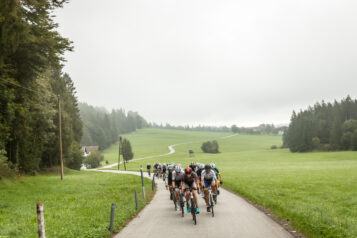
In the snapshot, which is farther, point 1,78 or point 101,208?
point 1,78

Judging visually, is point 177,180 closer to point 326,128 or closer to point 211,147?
point 326,128

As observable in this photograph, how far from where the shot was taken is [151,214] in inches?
518

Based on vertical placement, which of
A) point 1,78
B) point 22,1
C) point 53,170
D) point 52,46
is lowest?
point 53,170

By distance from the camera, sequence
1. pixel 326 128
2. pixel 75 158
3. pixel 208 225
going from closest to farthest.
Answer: pixel 208 225 → pixel 75 158 → pixel 326 128

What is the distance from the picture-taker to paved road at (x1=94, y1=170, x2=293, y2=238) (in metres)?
9.10

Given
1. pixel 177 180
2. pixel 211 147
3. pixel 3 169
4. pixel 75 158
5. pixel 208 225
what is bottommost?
pixel 211 147

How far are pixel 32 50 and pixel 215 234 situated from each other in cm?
1959

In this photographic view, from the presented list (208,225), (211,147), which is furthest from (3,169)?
(211,147)

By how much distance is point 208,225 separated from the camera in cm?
1033

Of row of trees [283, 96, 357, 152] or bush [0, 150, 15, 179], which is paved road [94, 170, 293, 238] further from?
row of trees [283, 96, 357, 152]

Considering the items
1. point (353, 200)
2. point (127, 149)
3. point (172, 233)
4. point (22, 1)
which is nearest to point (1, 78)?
point (22, 1)

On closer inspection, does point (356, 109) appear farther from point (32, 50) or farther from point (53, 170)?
point (32, 50)

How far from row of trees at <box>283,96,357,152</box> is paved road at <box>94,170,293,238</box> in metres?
93.2

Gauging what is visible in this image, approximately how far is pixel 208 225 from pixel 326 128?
10800 centimetres
